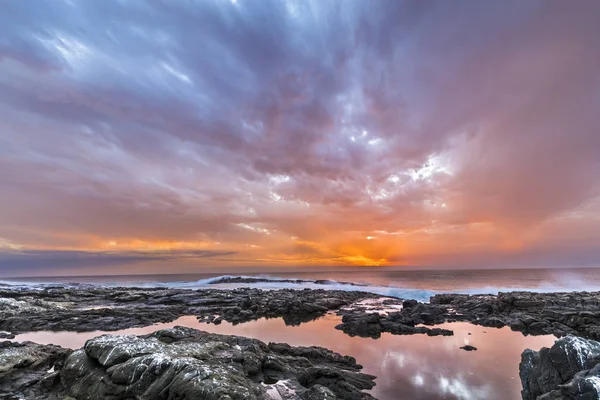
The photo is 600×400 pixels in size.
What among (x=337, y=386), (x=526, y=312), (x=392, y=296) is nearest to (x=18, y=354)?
(x=337, y=386)

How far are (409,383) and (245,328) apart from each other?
18754 millimetres

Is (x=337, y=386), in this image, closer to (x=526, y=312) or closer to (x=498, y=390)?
(x=498, y=390)

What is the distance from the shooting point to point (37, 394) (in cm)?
1251

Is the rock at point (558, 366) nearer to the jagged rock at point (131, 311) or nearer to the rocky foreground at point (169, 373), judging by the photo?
the rocky foreground at point (169, 373)

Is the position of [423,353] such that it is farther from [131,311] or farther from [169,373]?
[131,311]

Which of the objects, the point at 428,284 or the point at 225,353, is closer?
the point at 225,353

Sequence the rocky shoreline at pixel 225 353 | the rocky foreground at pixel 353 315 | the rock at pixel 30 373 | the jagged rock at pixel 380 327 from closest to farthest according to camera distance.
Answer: the rocky shoreline at pixel 225 353 < the rock at pixel 30 373 < the jagged rock at pixel 380 327 < the rocky foreground at pixel 353 315

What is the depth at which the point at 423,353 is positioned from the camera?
20719mm

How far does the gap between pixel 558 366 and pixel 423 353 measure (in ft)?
38.2

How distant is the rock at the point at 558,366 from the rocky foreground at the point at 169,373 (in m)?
6.55

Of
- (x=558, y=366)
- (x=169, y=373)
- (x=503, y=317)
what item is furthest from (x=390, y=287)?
(x=169, y=373)

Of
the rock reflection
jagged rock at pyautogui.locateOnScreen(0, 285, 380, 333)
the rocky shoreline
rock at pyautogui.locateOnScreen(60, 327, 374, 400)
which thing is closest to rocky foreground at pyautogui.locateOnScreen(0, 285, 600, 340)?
jagged rock at pyautogui.locateOnScreen(0, 285, 380, 333)

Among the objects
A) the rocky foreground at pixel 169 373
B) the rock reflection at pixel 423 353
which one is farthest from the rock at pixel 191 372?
the rock reflection at pixel 423 353

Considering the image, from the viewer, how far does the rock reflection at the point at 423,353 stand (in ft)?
47.6
